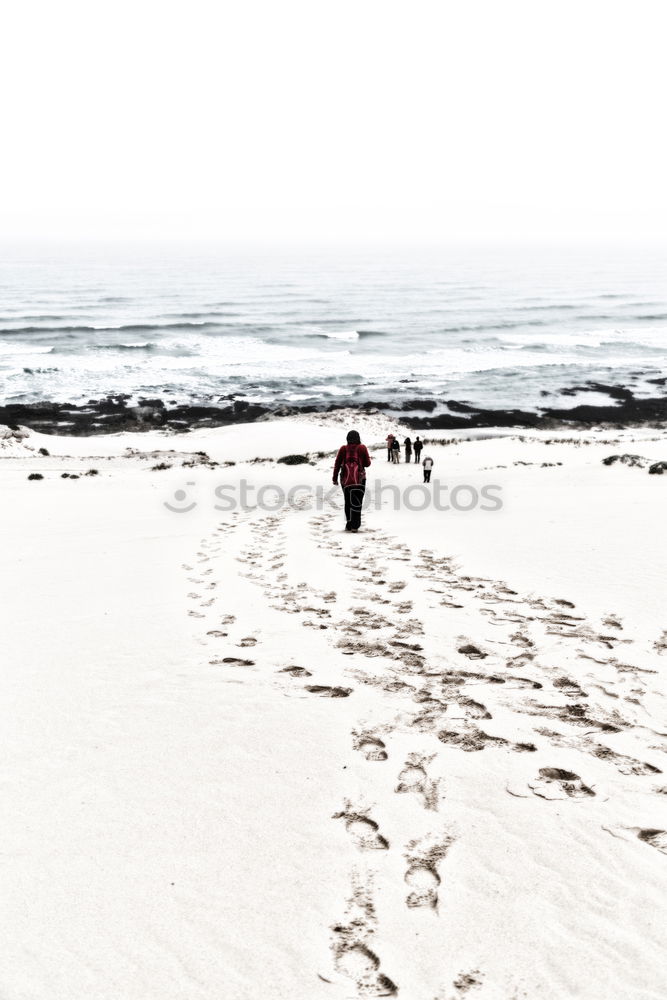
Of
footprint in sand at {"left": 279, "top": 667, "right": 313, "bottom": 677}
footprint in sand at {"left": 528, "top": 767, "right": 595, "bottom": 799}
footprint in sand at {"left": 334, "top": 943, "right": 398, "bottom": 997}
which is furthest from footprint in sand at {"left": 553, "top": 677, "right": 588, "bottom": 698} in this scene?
footprint in sand at {"left": 334, "top": 943, "right": 398, "bottom": 997}

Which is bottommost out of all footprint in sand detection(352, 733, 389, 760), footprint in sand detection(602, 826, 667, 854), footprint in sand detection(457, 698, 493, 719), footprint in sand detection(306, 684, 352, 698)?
footprint in sand detection(306, 684, 352, 698)

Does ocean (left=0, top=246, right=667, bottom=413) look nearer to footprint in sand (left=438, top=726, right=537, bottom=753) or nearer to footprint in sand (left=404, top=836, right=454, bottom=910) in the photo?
footprint in sand (left=438, top=726, right=537, bottom=753)

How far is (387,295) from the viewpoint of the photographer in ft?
277

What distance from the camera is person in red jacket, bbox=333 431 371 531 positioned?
10.8 metres

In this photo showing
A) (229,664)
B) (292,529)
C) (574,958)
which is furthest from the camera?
(292,529)

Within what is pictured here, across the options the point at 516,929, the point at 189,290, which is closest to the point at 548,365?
the point at 516,929

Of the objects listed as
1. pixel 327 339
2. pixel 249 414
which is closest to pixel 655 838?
pixel 249 414

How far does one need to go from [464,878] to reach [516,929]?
0.98 ft

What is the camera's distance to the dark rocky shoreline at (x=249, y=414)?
105 feet

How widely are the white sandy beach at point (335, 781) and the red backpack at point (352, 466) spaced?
2.68m

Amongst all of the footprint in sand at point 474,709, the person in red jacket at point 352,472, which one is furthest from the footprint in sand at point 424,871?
the person in red jacket at point 352,472

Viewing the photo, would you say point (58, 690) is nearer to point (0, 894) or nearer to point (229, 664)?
point (229, 664)

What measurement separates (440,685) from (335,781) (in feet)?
4.59

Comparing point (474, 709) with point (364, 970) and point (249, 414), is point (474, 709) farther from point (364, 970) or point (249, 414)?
point (249, 414)
